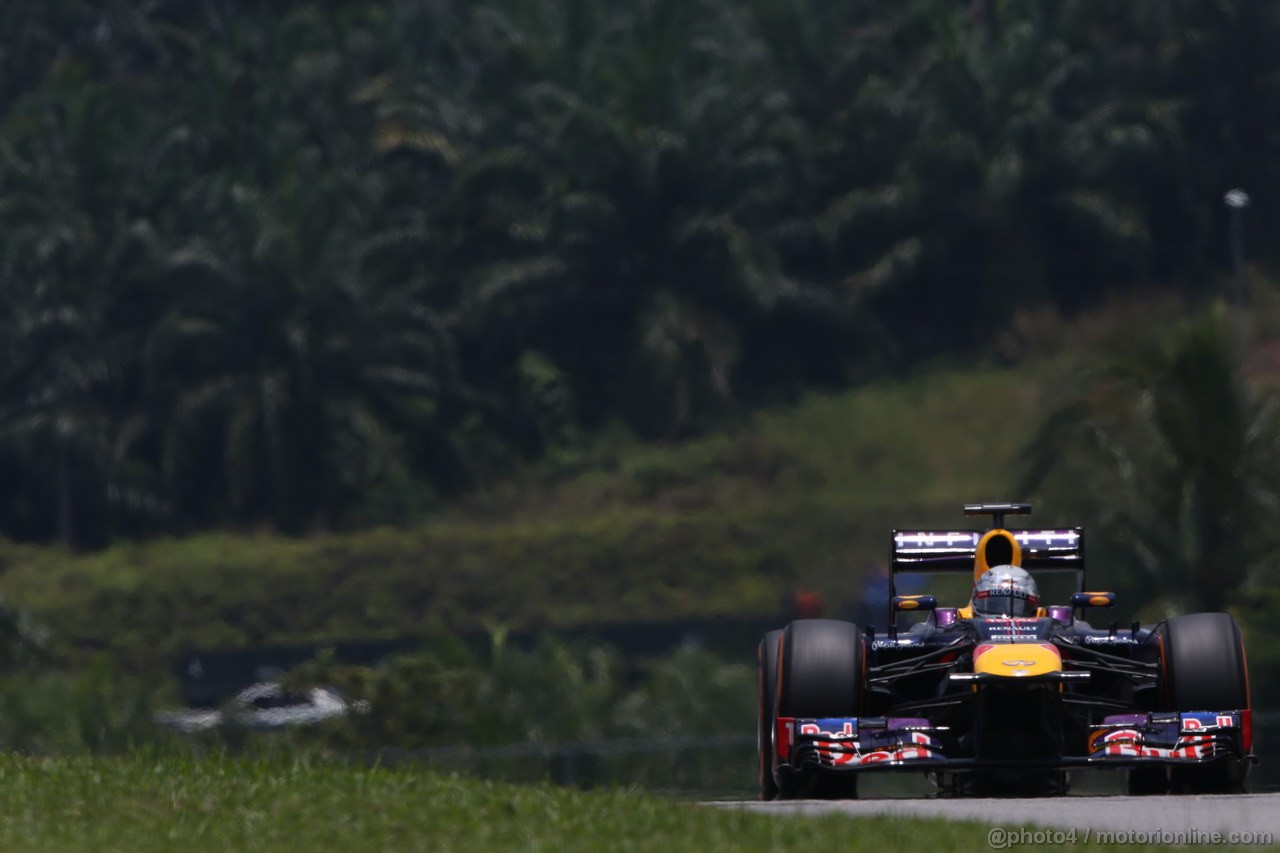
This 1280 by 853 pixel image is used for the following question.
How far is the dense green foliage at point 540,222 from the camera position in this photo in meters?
55.1

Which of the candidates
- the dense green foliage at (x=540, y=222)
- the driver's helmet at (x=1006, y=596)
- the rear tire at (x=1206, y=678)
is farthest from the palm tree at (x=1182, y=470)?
the dense green foliage at (x=540, y=222)

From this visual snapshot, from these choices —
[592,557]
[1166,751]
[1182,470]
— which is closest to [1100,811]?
[1166,751]

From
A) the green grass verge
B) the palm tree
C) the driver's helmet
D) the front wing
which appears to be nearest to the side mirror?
the driver's helmet

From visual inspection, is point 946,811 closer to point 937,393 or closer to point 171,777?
point 171,777

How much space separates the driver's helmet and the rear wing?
1.15m

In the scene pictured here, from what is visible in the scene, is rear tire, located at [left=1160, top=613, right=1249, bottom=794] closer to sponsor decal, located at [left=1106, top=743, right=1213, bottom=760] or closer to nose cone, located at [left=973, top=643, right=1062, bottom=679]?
sponsor decal, located at [left=1106, top=743, right=1213, bottom=760]

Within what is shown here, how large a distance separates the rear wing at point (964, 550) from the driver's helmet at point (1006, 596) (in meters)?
1.15

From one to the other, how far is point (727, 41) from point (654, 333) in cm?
Result: 966

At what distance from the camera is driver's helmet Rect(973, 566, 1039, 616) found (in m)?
13.7

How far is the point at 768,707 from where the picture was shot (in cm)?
1343

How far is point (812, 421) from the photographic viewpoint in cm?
5650

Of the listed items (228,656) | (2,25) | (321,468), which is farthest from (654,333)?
(2,25)

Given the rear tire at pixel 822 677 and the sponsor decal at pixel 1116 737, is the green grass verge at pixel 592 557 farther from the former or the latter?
the sponsor decal at pixel 1116 737

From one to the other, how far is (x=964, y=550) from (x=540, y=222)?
44.5 meters
